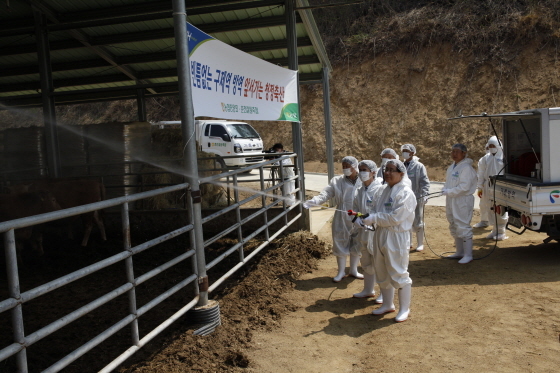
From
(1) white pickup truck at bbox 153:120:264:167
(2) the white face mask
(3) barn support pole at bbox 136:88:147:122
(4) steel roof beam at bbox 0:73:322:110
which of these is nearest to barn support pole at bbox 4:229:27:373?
(2) the white face mask

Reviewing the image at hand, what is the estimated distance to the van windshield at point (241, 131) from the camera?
1825cm

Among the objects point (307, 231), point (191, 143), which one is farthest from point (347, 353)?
point (307, 231)

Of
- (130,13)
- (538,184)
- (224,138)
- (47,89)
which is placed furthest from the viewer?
(224,138)

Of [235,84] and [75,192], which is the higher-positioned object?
[235,84]

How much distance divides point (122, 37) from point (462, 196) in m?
6.71

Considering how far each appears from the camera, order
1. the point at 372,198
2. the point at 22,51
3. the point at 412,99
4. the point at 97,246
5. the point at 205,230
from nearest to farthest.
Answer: the point at 372,198 < the point at 97,246 < the point at 205,230 < the point at 22,51 < the point at 412,99

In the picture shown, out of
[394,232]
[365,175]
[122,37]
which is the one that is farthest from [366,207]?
[122,37]

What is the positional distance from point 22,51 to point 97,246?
14.8 ft

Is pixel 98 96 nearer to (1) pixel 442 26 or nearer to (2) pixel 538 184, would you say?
(2) pixel 538 184

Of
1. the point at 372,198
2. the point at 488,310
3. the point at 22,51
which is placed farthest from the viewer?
the point at 22,51

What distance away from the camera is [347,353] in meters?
4.33

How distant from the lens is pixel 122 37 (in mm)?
9688

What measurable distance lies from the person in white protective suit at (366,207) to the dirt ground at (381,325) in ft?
0.57

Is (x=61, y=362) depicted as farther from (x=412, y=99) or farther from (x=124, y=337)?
(x=412, y=99)
